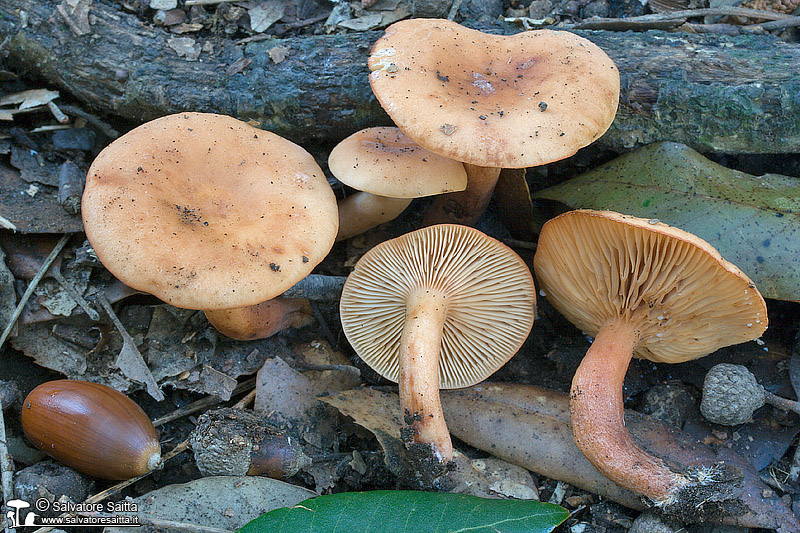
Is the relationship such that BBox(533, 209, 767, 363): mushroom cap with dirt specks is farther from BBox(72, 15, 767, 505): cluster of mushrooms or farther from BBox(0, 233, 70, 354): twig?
BBox(0, 233, 70, 354): twig

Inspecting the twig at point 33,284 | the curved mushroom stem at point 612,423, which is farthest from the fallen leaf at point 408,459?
the twig at point 33,284

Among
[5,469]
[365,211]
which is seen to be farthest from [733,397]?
[5,469]

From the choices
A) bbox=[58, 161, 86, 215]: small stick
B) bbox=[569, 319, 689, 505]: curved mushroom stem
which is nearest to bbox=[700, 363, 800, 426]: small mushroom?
bbox=[569, 319, 689, 505]: curved mushroom stem

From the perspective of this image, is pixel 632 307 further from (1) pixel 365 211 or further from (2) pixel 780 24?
(2) pixel 780 24

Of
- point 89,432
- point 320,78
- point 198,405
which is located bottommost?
point 198,405

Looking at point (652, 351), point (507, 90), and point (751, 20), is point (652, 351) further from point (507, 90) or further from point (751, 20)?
point (751, 20)

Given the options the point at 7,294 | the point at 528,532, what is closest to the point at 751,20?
the point at 528,532
